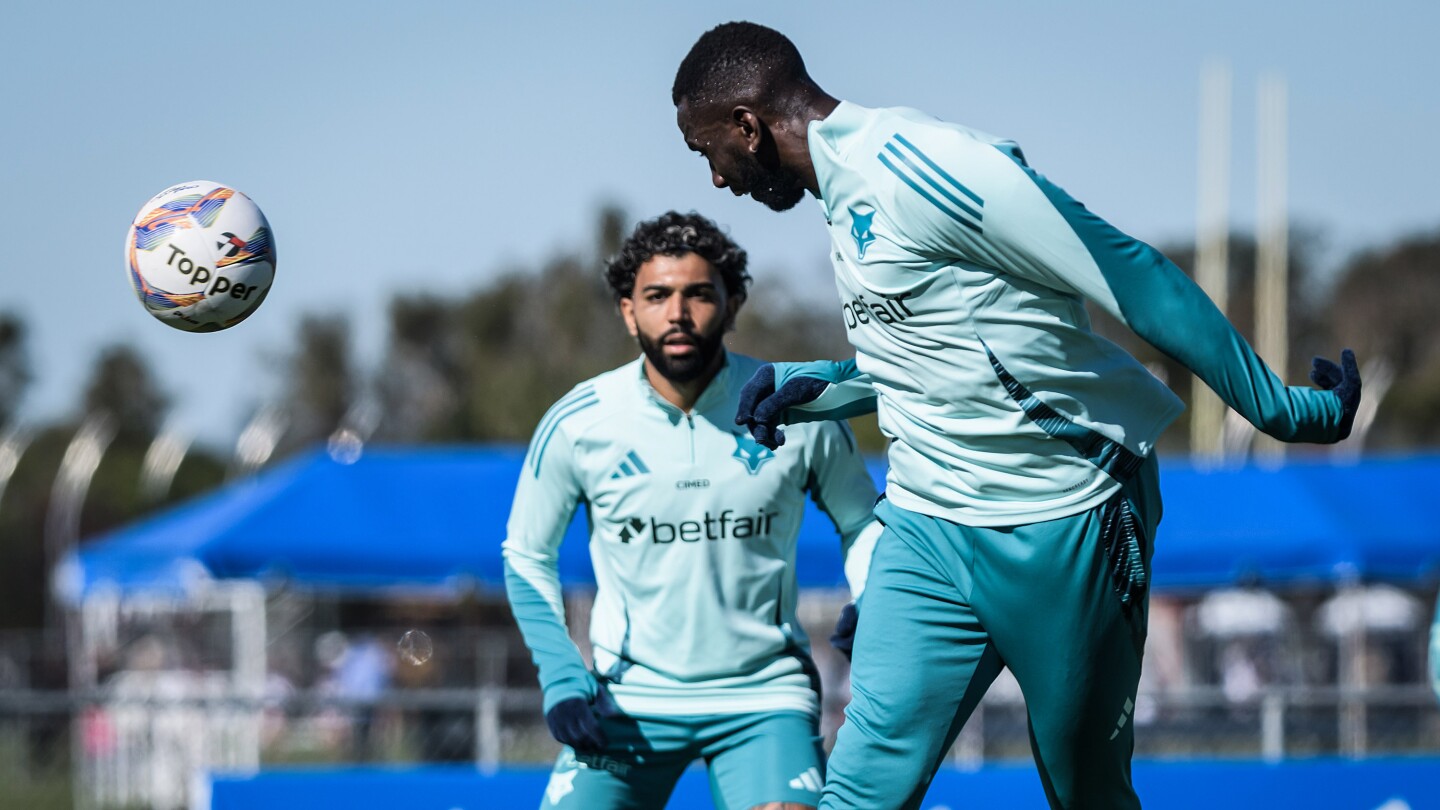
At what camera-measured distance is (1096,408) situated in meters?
3.67

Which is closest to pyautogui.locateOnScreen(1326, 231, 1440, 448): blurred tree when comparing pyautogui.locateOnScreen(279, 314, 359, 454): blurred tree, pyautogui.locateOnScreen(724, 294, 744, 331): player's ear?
pyautogui.locateOnScreen(279, 314, 359, 454): blurred tree

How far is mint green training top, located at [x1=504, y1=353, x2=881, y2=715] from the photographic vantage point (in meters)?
5.03

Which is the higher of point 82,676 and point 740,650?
point 740,650

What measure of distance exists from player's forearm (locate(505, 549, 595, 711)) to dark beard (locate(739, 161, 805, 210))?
1612 mm

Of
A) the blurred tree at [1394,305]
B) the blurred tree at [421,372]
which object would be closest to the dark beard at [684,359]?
the blurred tree at [421,372]

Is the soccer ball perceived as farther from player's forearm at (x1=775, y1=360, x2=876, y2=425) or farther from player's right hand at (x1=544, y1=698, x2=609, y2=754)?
player's forearm at (x1=775, y1=360, x2=876, y2=425)

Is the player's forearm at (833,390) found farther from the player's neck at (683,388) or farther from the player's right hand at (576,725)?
the player's right hand at (576,725)

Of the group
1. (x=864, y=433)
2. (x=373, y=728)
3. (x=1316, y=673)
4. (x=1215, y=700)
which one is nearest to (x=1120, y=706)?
(x=1215, y=700)

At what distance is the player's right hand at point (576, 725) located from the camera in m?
4.81

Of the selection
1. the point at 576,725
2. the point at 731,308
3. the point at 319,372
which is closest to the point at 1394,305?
the point at 319,372

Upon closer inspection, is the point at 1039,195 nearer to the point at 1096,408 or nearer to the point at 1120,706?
the point at 1096,408

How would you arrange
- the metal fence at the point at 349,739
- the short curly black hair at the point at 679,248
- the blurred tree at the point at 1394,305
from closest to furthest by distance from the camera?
1. the short curly black hair at the point at 679,248
2. the metal fence at the point at 349,739
3. the blurred tree at the point at 1394,305

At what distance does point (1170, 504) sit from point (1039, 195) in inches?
468

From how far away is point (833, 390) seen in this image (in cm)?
430
